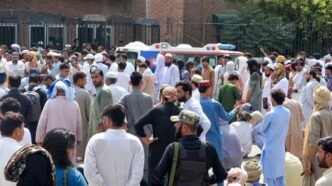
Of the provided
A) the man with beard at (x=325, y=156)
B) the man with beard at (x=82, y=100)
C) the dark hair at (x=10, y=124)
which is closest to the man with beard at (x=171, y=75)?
the man with beard at (x=82, y=100)

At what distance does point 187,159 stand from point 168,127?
7.14 feet

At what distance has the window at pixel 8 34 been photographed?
29270 millimetres

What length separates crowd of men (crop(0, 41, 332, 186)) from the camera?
7.47 metres

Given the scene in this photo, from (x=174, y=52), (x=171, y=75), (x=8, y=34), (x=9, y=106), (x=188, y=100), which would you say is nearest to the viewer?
(x=9, y=106)

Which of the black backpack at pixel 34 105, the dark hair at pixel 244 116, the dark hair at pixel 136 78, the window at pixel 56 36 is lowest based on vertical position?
the dark hair at pixel 244 116

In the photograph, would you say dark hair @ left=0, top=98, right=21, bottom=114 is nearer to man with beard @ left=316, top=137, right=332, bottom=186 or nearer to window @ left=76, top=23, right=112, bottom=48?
man with beard @ left=316, top=137, right=332, bottom=186

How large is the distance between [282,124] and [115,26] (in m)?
21.1

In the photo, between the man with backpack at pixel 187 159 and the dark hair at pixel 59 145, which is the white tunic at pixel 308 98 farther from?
the dark hair at pixel 59 145

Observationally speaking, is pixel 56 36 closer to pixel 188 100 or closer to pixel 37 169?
pixel 188 100

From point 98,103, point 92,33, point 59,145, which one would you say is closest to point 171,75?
point 98,103

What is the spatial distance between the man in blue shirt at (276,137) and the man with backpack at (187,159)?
3.29 metres

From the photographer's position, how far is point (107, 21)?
101 ft

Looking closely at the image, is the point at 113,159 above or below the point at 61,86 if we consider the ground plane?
below

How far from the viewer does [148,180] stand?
408 inches
